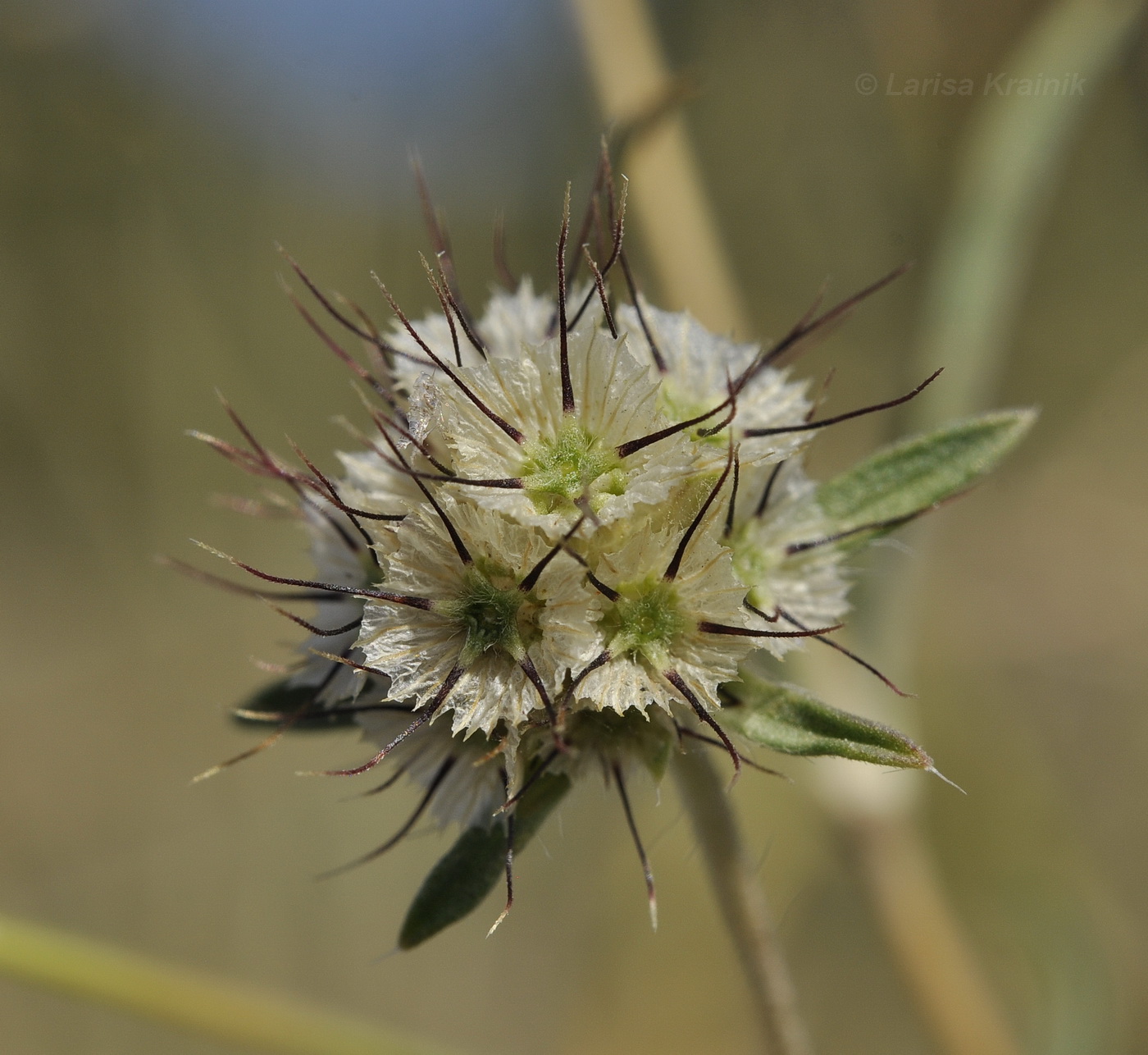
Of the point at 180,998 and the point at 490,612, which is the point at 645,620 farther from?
the point at 180,998

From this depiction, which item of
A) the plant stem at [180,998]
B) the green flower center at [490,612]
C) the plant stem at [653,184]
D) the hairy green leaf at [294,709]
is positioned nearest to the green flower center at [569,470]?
the green flower center at [490,612]

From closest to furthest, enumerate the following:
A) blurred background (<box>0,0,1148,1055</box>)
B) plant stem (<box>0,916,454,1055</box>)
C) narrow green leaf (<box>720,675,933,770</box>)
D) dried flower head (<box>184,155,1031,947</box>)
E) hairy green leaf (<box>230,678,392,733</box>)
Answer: narrow green leaf (<box>720,675,933,770</box>), dried flower head (<box>184,155,1031,947</box>), hairy green leaf (<box>230,678,392,733</box>), plant stem (<box>0,916,454,1055</box>), blurred background (<box>0,0,1148,1055</box>)

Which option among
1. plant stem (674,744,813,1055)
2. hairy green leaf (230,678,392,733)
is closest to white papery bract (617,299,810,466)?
plant stem (674,744,813,1055)

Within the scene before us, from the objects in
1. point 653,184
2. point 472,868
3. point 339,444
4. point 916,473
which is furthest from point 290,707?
point 339,444

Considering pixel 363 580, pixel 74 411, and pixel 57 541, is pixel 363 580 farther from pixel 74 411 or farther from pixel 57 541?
pixel 57 541

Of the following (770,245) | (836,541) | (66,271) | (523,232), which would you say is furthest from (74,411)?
(836,541)

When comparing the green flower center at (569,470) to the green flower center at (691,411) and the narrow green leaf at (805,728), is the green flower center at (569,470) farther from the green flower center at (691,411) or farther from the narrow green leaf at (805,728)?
the narrow green leaf at (805,728)

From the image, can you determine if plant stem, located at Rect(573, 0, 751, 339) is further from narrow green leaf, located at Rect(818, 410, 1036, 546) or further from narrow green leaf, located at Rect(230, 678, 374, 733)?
narrow green leaf, located at Rect(230, 678, 374, 733)
